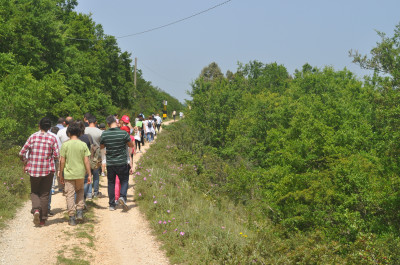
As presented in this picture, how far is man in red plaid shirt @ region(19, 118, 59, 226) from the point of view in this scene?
24.0ft

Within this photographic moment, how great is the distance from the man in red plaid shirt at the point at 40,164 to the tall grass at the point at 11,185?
0.81 m

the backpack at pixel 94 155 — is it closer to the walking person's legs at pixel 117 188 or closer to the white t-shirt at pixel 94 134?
the white t-shirt at pixel 94 134

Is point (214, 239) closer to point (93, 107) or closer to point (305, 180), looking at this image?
point (305, 180)

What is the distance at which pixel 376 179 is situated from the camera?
665 inches

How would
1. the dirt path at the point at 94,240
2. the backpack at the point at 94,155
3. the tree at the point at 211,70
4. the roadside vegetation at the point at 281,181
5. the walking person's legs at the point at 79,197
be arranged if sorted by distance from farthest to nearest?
1. the tree at the point at 211,70
2. the backpack at the point at 94,155
3. the walking person's legs at the point at 79,197
4. the roadside vegetation at the point at 281,181
5. the dirt path at the point at 94,240

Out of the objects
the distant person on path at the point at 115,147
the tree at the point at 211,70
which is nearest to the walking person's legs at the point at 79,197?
the distant person on path at the point at 115,147

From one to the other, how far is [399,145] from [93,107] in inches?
987

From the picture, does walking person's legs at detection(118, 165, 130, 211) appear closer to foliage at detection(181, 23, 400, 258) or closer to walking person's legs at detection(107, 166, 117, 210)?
walking person's legs at detection(107, 166, 117, 210)

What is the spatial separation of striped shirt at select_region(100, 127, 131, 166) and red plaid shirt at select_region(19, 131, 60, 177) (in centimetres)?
120

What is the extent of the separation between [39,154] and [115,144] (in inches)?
61.2

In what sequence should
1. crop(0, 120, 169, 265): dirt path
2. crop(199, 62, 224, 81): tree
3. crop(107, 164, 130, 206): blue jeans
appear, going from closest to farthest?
1. crop(0, 120, 169, 265): dirt path
2. crop(107, 164, 130, 206): blue jeans
3. crop(199, 62, 224, 81): tree

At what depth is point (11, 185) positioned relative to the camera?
33.2ft

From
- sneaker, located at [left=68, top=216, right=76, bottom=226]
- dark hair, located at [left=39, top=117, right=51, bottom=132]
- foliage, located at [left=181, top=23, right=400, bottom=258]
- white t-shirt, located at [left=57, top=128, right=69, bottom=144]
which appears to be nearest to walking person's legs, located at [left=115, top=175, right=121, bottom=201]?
white t-shirt, located at [left=57, top=128, right=69, bottom=144]

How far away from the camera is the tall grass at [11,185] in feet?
28.1
